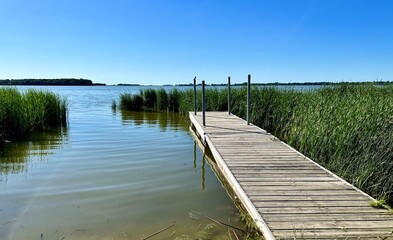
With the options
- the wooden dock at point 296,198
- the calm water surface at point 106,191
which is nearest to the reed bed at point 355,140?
the wooden dock at point 296,198

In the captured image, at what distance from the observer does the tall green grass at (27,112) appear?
8.82 meters

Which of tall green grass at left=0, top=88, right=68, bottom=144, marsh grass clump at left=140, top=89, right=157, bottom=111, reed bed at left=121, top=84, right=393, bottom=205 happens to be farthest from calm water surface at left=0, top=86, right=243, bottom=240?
marsh grass clump at left=140, top=89, right=157, bottom=111

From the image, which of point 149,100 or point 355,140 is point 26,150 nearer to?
point 355,140

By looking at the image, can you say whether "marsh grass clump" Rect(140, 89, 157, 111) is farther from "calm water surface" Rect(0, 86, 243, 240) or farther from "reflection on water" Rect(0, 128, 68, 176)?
"calm water surface" Rect(0, 86, 243, 240)

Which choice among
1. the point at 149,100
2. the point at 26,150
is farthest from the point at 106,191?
the point at 149,100

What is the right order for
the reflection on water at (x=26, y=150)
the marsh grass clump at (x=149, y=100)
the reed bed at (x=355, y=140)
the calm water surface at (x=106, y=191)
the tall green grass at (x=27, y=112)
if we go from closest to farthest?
the calm water surface at (x=106, y=191)
the reed bed at (x=355, y=140)
the reflection on water at (x=26, y=150)
the tall green grass at (x=27, y=112)
the marsh grass clump at (x=149, y=100)

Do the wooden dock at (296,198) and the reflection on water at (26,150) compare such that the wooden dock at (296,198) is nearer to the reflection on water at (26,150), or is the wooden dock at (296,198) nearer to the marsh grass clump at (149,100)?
the reflection on water at (26,150)

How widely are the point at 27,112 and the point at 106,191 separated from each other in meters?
6.56

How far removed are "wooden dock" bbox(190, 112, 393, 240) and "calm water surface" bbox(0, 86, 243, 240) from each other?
1.69ft

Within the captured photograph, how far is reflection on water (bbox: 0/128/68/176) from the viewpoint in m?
6.32

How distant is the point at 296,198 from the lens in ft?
11.0

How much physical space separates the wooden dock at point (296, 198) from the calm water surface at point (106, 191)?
51cm

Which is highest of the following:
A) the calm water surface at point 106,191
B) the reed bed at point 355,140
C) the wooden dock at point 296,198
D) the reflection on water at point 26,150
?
the reed bed at point 355,140

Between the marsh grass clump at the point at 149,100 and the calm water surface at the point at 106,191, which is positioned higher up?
the marsh grass clump at the point at 149,100
